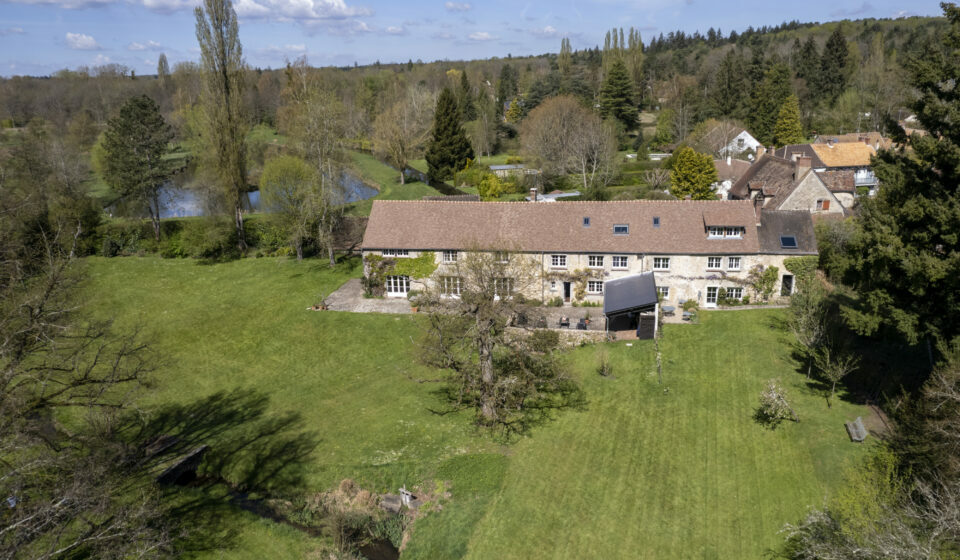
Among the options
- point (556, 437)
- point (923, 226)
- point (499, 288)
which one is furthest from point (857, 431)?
point (499, 288)

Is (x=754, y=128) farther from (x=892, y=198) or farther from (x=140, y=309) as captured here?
(x=140, y=309)

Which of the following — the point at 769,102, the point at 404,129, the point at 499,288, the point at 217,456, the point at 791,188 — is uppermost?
the point at 769,102

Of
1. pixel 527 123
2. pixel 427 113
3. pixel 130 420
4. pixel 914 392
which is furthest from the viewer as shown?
pixel 427 113

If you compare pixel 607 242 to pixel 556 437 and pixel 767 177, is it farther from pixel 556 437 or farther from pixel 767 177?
pixel 767 177

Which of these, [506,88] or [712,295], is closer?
[712,295]

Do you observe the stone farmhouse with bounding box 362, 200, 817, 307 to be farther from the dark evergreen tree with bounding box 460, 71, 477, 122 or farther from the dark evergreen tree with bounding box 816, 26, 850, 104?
the dark evergreen tree with bounding box 816, 26, 850, 104

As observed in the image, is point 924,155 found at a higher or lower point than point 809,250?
higher

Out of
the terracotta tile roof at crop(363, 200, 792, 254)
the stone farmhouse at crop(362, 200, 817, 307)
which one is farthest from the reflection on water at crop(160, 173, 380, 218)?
the stone farmhouse at crop(362, 200, 817, 307)


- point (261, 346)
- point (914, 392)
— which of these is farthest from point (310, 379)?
point (914, 392)
